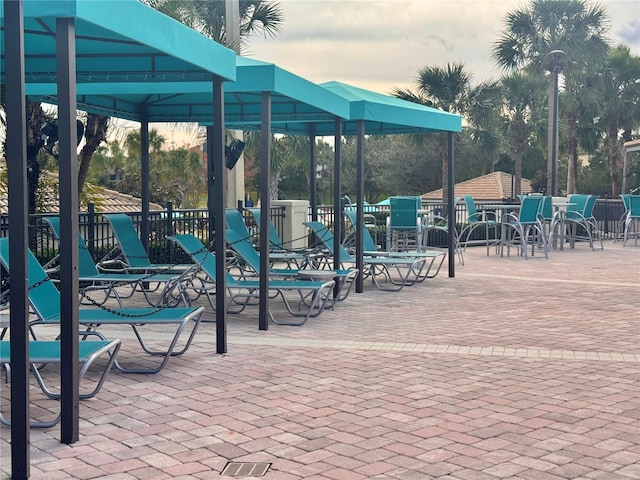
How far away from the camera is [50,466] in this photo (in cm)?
427

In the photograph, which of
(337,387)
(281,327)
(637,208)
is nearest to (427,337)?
(281,327)

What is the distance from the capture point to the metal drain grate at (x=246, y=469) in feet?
13.7

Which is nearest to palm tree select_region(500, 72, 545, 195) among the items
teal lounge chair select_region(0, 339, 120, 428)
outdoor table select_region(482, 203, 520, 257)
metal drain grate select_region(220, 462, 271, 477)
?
outdoor table select_region(482, 203, 520, 257)

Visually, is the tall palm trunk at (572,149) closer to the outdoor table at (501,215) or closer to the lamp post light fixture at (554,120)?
the lamp post light fixture at (554,120)

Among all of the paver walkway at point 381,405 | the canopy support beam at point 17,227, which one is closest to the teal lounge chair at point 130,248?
the paver walkway at point 381,405

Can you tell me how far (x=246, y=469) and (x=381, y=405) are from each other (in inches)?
55.3

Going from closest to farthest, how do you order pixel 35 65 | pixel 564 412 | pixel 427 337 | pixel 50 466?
pixel 50 466
pixel 564 412
pixel 35 65
pixel 427 337

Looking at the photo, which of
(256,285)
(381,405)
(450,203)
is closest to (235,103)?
(256,285)

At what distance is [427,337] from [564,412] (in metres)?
2.68

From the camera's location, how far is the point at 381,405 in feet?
17.9

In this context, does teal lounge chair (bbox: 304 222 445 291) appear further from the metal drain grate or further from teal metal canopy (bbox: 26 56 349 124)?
the metal drain grate

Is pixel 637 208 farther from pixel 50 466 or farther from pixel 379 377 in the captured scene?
pixel 50 466

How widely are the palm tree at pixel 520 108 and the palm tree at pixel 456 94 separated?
3533 millimetres

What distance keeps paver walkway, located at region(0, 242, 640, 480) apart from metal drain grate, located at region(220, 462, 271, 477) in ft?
0.16
